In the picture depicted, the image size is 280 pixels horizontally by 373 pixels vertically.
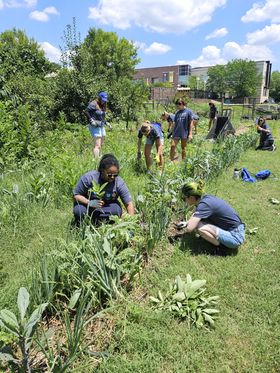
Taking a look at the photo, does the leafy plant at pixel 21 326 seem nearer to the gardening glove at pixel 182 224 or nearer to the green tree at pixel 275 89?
the gardening glove at pixel 182 224

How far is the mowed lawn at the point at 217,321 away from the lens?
210cm

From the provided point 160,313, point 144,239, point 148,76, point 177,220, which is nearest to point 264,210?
point 177,220

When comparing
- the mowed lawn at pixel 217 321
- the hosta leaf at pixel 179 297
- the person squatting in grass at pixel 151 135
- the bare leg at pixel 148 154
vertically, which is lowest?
the mowed lawn at pixel 217 321

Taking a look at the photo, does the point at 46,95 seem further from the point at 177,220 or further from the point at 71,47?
the point at 177,220

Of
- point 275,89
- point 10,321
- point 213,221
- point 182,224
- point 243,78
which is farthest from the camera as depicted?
point 275,89

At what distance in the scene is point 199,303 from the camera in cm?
257

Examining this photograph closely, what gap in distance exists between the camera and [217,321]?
2463 millimetres

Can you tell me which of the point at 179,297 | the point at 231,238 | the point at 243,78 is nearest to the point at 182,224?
the point at 231,238

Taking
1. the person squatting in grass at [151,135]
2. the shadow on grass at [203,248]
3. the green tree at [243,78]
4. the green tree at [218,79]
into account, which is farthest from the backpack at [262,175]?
the green tree at [218,79]

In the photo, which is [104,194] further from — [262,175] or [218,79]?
[218,79]

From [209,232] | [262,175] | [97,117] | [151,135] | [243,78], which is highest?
[243,78]

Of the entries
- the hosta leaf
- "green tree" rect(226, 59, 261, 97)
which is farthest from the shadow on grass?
"green tree" rect(226, 59, 261, 97)

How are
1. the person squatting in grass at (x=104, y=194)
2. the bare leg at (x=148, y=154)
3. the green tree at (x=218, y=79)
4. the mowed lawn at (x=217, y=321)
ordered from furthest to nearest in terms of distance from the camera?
the green tree at (x=218, y=79) → the bare leg at (x=148, y=154) → the person squatting in grass at (x=104, y=194) → the mowed lawn at (x=217, y=321)

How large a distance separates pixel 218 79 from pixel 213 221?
73615 millimetres
